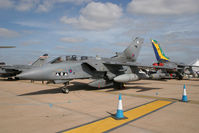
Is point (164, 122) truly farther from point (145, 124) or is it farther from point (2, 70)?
point (2, 70)

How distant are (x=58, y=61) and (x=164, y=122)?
6.95 metres

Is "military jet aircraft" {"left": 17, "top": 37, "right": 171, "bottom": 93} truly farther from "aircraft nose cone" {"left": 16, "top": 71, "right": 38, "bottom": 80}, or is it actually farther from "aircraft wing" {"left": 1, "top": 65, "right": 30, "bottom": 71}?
"aircraft wing" {"left": 1, "top": 65, "right": 30, "bottom": 71}

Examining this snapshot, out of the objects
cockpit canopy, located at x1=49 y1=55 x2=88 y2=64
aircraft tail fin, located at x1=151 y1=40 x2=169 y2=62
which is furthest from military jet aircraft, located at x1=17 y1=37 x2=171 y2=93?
aircraft tail fin, located at x1=151 y1=40 x2=169 y2=62

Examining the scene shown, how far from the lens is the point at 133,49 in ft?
44.8

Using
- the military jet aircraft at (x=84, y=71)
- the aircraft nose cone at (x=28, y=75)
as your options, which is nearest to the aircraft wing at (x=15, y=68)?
the military jet aircraft at (x=84, y=71)

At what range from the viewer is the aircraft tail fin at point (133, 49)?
13477 mm

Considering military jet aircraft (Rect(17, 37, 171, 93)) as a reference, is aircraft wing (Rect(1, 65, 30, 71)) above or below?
above

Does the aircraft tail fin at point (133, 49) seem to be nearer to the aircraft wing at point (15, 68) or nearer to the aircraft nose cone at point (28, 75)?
the aircraft nose cone at point (28, 75)

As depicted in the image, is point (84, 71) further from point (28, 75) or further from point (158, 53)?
point (158, 53)

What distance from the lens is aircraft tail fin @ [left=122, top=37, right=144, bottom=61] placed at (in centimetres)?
1348

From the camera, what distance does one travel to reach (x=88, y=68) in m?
10.1

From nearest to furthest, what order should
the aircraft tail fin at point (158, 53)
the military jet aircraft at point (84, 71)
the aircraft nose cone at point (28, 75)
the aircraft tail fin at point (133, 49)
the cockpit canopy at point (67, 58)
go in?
1. the aircraft nose cone at point (28, 75)
2. the military jet aircraft at point (84, 71)
3. the cockpit canopy at point (67, 58)
4. the aircraft tail fin at point (133, 49)
5. the aircraft tail fin at point (158, 53)

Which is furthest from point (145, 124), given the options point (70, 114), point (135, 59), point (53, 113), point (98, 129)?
point (135, 59)

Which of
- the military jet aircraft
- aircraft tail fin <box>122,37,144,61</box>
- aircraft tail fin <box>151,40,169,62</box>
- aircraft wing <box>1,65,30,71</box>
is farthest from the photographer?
aircraft tail fin <box>151,40,169,62</box>
